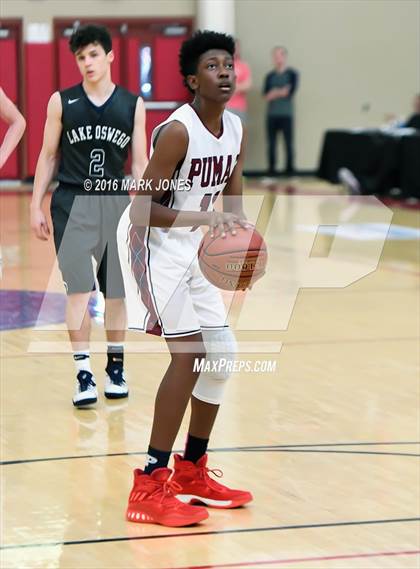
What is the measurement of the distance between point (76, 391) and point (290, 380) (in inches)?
49.3

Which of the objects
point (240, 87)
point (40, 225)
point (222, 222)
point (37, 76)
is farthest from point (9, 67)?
point (222, 222)

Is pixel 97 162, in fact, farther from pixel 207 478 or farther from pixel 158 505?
pixel 158 505

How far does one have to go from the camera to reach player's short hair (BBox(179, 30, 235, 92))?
4090mm

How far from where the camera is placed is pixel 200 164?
4.24 meters

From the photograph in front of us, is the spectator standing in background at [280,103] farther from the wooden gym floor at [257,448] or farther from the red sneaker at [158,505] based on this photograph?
the red sneaker at [158,505]

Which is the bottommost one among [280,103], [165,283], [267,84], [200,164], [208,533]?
[280,103]

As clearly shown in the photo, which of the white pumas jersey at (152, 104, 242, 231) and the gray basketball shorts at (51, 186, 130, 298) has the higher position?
the white pumas jersey at (152, 104, 242, 231)

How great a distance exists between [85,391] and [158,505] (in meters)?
1.72

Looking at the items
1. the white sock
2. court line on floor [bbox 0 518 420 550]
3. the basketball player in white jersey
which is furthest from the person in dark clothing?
court line on floor [bbox 0 518 420 550]

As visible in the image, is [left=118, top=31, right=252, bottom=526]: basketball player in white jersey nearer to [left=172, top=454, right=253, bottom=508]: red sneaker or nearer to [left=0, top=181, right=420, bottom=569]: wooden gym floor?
[left=172, top=454, right=253, bottom=508]: red sneaker

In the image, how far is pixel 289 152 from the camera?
64.3 feet

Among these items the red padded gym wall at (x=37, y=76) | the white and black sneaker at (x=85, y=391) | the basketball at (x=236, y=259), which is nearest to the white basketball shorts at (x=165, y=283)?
the basketball at (x=236, y=259)

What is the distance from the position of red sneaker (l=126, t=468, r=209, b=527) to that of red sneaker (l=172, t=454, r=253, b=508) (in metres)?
0.09

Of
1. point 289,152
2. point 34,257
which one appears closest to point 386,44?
point 289,152
